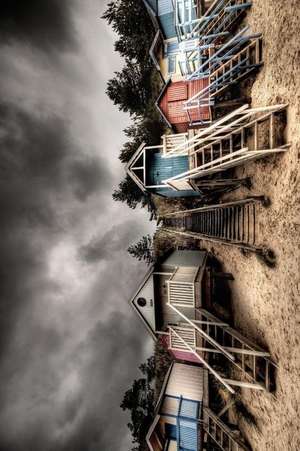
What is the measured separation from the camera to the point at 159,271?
46.2 ft

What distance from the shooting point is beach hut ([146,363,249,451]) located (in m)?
12.0

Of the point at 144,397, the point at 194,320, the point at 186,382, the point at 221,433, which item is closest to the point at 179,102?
the point at 194,320

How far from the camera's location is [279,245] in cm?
636

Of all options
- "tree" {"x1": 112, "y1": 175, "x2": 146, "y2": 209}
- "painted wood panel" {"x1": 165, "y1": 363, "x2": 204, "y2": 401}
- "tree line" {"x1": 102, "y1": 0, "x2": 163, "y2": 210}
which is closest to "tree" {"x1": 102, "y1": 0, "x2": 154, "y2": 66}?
"tree line" {"x1": 102, "y1": 0, "x2": 163, "y2": 210}

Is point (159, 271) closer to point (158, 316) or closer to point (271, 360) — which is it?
point (158, 316)

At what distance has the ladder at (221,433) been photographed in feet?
30.6

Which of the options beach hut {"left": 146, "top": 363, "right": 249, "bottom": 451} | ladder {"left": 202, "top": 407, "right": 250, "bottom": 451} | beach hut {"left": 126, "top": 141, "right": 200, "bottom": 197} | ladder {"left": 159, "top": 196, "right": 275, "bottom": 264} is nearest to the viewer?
ladder {"left": 159, "top": 196, "right": 275, "bottom": 264}

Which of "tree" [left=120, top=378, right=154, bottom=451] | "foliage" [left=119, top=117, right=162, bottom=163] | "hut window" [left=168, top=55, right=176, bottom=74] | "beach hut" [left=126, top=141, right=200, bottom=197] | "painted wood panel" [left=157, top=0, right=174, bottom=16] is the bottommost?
"tree" [left=120, top=378, right=154, bottom=451]

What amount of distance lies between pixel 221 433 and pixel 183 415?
2495mm

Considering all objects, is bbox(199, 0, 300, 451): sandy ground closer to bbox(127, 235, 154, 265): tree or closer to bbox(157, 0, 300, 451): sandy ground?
bbox(157, 0, 300, 451): sandy ground

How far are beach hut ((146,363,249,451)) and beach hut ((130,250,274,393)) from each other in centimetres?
99

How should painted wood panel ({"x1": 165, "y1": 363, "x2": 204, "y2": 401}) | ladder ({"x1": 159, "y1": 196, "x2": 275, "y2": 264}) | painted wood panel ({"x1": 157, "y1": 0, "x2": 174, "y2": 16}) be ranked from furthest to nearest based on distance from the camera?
1. painted wood panel ({"x1": 157, "y1": 0, "x2": 174, "y2": 16})
2. painted wood panel ({"x1": 165, "y1": 363, "x2": 204, "y2": 401})
3. ladder ({"x1": 159, "y1": 196, "x2": 275, "y2": 264})

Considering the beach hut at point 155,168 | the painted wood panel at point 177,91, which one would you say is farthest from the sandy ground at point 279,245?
the beach hut at point 155,168

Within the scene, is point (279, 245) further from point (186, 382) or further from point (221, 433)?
point (186, 382)
